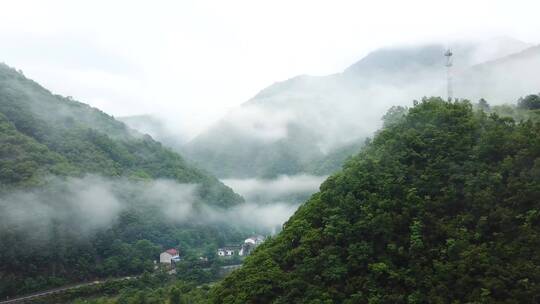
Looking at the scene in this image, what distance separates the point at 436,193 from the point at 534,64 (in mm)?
34204

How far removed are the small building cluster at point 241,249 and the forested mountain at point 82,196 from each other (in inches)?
55.9

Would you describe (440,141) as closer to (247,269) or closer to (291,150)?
(247,269)

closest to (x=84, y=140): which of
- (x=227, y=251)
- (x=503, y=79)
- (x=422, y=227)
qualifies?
(x=227, y=251)

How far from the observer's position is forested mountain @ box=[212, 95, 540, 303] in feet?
43.7

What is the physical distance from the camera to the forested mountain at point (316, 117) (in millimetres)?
74562

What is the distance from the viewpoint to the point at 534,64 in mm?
43656

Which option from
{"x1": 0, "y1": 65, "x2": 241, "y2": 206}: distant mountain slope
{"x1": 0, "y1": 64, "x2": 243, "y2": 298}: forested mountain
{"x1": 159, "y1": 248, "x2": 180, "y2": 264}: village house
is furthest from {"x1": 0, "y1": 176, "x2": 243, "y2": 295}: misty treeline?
A: {"x1": 0, "y1": 65, "x2": 241, "y2": 206}: distant mountain slope

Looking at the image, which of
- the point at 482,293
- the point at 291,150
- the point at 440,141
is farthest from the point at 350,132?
the point at 482,293

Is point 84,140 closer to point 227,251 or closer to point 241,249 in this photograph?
point 227,251

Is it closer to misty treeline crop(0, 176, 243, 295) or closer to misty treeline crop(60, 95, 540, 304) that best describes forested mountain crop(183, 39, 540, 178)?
misty treeline crop(0, 176, 243, 295)

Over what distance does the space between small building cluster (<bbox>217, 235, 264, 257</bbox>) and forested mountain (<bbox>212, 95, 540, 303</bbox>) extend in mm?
30444

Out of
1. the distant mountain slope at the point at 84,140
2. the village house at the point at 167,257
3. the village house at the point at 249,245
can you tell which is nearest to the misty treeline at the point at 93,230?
the village house at the point at 167,257

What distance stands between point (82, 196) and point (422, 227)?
3316cm

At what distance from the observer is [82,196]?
4141 centimetres
